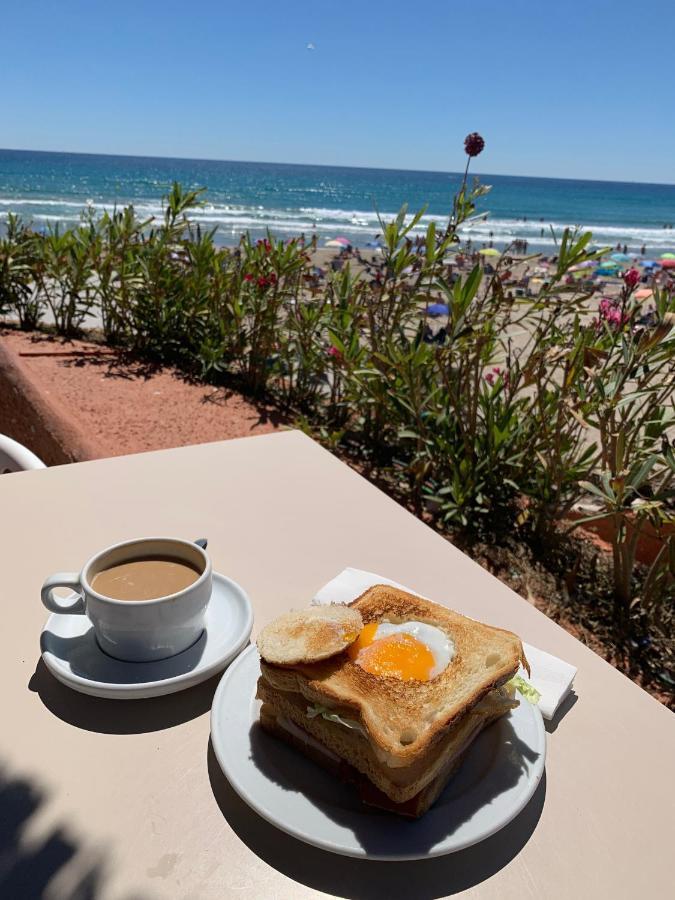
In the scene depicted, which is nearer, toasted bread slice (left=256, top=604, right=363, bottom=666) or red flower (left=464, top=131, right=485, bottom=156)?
toasted bread slice (left=256, top=604, right=363, bottom=666)

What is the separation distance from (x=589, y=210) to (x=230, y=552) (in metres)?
52.0

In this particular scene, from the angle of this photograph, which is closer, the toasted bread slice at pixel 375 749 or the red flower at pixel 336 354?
the toasted bread slice at pixel 375 749

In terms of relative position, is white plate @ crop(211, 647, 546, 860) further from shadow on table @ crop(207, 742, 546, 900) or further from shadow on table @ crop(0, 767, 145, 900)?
shadow on table @ crop(0, 767, 145, 900)

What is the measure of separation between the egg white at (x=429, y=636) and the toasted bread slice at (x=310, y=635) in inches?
1.7

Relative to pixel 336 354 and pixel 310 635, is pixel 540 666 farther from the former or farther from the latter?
pixel 336 354

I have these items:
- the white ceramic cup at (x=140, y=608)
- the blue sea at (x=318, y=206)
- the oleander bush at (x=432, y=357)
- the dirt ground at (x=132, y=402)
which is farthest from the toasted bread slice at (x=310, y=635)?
the blue sea at (x=318, y=206)

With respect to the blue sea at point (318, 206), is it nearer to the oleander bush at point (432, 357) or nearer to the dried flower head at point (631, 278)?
the oleander bush at point (432, 357)

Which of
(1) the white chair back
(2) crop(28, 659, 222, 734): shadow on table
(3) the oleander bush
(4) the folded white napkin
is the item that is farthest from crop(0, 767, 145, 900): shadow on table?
(3) the oleander bush

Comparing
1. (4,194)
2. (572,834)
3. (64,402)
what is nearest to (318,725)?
(572,834)

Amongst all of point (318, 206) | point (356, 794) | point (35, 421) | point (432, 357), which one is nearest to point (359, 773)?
point (356, 794)

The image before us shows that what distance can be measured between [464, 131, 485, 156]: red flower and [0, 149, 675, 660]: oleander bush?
162 mm

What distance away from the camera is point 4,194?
32625 mm

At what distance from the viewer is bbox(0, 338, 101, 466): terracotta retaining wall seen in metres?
3.03

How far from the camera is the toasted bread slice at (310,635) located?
71 centimetres
